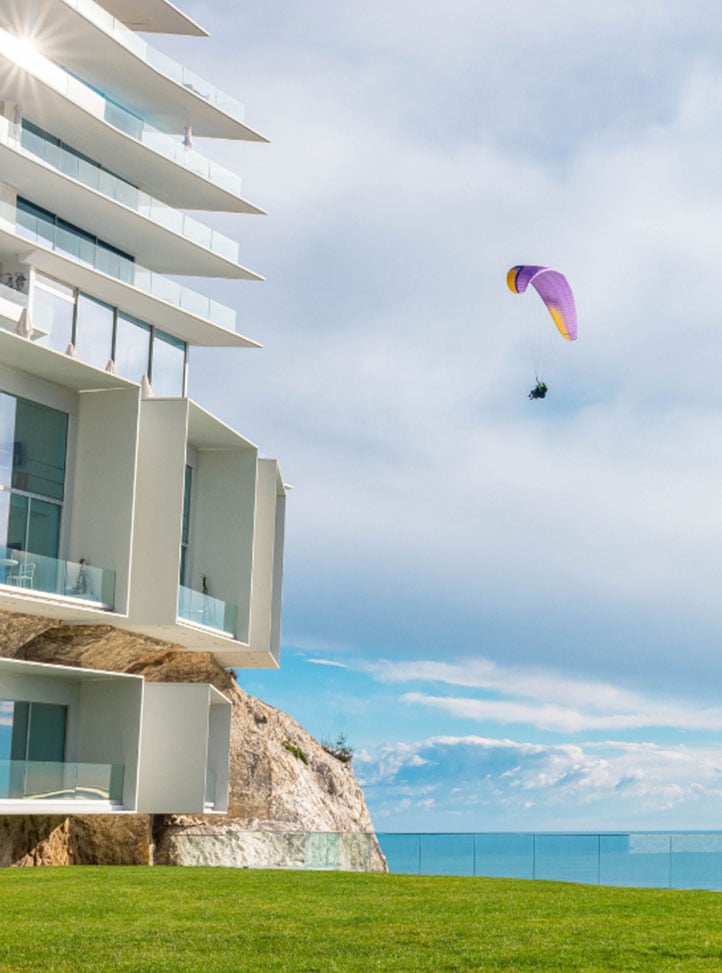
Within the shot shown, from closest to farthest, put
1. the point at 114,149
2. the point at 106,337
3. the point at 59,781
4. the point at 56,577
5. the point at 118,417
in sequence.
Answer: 1. the point at 56,577
2. the point at 59,781
3. the point at 118,417
4. the point at 106,337
5. the point at 114,149

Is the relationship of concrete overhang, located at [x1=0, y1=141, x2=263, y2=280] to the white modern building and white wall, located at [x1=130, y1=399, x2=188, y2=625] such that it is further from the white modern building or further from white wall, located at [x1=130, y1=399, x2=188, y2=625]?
white wall, located at [x1=130, y1=399, x2=188, y2=625]

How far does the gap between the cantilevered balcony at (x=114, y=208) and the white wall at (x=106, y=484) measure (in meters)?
6.41

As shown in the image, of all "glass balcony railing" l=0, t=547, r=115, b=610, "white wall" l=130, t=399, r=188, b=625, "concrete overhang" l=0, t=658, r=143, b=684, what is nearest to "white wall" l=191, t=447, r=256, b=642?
"concrete overhang" l=0, t=658, r=143, b=684

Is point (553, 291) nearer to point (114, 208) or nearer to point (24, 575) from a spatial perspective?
point (114, 208)

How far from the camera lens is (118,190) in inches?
1390

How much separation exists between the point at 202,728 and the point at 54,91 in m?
16.3

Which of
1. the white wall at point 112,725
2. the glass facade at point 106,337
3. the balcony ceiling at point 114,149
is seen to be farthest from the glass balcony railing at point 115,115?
the white wall at point 112,725

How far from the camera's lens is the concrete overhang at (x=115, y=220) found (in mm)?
32406

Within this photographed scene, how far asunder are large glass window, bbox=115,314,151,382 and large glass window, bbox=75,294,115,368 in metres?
0.38

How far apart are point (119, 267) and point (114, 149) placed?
3365 mm

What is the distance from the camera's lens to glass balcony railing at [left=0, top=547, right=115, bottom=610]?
88.3 ft

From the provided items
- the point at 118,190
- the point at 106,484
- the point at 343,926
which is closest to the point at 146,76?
the point at 118,190

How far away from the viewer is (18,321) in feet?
104

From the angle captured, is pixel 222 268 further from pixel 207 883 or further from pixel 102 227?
pixel 207 883
